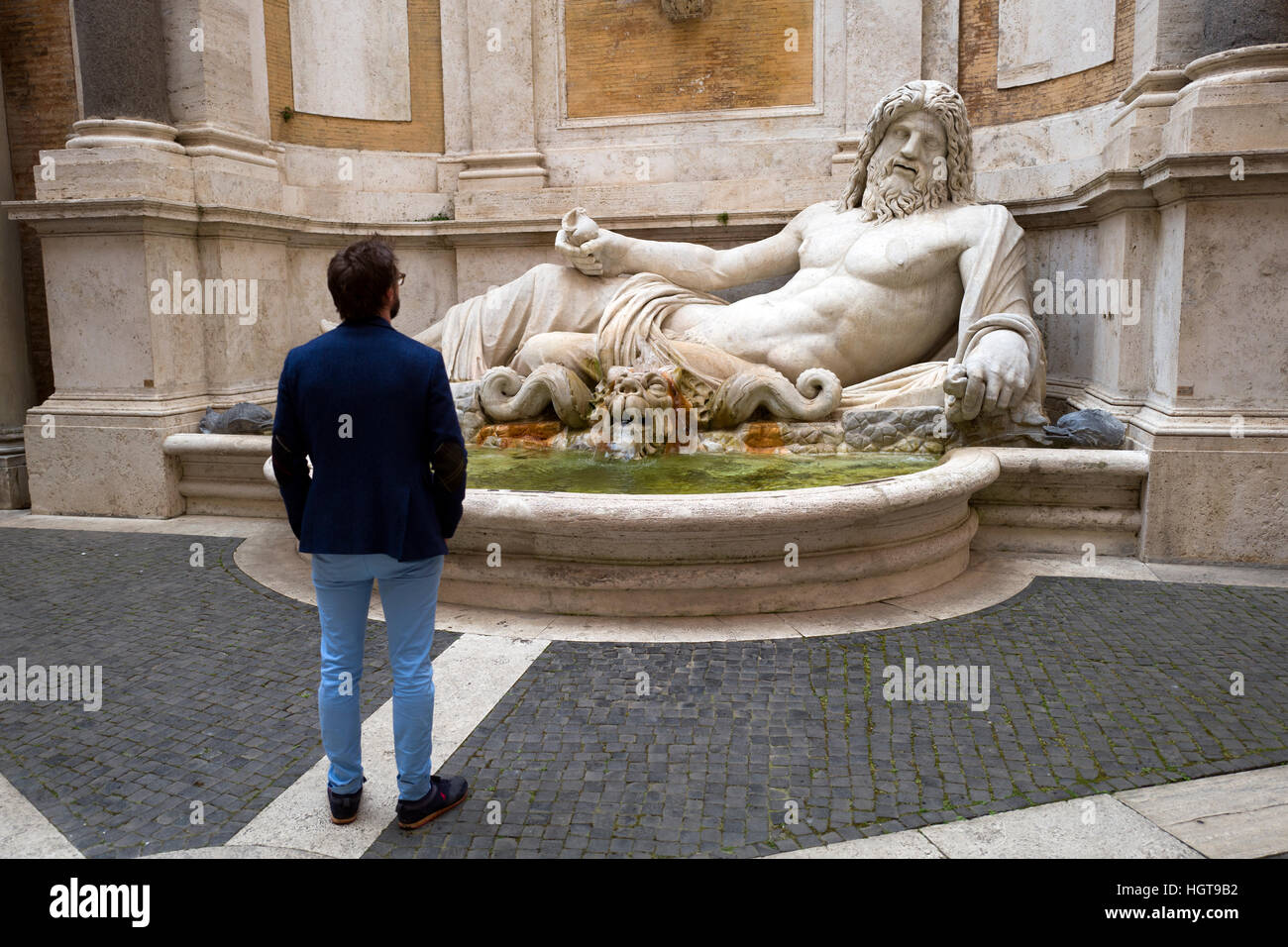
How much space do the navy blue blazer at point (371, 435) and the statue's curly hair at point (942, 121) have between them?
14.0ft

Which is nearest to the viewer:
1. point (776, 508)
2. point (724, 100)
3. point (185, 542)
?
point (776, 508)

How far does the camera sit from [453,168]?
8.10 m

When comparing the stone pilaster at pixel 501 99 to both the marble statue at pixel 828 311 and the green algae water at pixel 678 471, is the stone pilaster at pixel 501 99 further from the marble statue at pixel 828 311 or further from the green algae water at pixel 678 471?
the green algae water at pixel 678 471

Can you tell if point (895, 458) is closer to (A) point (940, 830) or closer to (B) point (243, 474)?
(A) point (940, 830)

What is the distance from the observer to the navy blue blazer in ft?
7.50

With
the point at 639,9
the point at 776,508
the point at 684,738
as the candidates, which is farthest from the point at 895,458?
the point at 639,9

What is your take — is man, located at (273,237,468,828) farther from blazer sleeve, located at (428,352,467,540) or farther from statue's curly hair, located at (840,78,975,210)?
statue's curly hair, located at (840,78,975,210)

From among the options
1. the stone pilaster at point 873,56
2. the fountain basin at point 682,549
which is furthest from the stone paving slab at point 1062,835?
the stone pilaster at point 873,56

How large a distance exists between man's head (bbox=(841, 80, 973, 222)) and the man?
13.7ft

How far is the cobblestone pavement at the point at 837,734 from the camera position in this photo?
2.45 m

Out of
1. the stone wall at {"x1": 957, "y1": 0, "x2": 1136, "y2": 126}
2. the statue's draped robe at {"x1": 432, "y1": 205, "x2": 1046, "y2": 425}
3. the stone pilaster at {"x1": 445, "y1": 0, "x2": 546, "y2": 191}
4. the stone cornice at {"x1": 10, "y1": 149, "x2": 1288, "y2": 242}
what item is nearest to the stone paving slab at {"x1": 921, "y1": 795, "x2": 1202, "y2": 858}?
the statue's draped robe at {"x1": 432, "y1": 205, "x2": 1046, "y2": 425}

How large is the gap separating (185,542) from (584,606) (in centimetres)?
267

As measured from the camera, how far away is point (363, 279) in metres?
2.31

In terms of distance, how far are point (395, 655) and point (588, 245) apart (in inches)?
170
